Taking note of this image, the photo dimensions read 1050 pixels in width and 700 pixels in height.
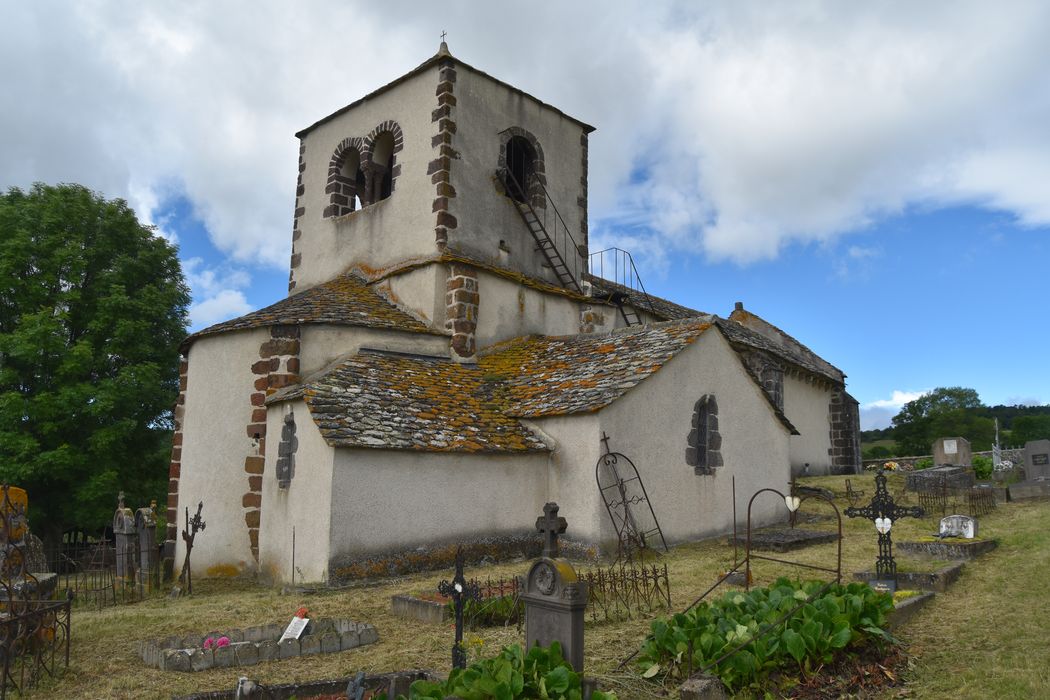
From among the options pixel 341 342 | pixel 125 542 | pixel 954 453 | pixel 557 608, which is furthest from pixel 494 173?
pixel 954 453

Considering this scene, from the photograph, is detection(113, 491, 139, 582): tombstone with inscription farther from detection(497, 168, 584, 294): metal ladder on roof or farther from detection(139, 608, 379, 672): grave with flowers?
detection(497, 168, 584, 294): metal ladder on roof

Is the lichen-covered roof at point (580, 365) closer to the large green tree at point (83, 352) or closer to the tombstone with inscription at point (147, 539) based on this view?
the tombstone with inscription at point (147, 539)

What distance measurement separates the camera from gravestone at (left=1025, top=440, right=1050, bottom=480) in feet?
64.7

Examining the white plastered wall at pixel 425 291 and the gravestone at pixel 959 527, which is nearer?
the gravestone at pixel 959 527

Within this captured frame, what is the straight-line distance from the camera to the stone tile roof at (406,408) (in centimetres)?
1191

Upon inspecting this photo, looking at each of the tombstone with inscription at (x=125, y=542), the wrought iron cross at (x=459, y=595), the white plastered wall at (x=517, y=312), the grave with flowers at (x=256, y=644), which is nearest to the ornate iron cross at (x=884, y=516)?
the wrought iron cross at (x=459, y=595)

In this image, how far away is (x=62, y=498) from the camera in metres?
20.4

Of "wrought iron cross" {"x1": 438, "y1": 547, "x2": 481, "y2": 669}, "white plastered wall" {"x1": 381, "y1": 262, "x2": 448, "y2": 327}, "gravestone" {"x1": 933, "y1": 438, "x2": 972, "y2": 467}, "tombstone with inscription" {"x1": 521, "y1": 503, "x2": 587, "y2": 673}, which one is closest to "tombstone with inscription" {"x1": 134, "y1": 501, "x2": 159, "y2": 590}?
"white plastered wall" {"x1": 381, "y1": 262, "x2": 448, "y2": 327}

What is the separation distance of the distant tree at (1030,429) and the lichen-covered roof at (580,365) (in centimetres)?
4564

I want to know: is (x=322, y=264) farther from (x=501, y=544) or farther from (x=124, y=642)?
(x=124, y=642)

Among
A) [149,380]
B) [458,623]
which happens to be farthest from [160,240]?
[458,623]

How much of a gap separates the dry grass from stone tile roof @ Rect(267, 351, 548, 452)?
7.08ft

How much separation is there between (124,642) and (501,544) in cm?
625

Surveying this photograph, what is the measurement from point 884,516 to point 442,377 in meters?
8.28
